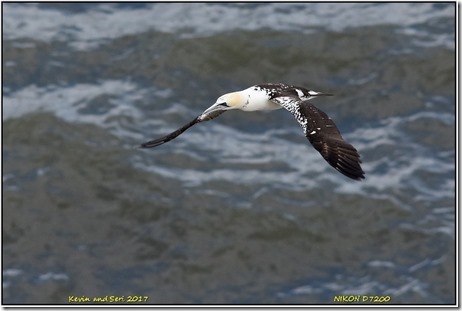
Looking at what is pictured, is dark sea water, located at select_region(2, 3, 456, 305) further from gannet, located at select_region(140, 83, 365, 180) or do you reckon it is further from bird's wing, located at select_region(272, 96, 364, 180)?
bird's wing, located at select_region(272, 96, 364, 180)

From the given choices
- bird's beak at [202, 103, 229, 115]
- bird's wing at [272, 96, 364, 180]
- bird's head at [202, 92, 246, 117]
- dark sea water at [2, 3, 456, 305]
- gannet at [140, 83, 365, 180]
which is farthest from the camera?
dark sea water at [2, 3, 456, 305]

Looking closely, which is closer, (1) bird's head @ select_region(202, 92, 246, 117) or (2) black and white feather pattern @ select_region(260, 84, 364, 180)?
(2) black and white feather pattern @ select_region(260, 84, 364, 180)

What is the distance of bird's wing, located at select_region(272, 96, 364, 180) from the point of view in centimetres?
1548

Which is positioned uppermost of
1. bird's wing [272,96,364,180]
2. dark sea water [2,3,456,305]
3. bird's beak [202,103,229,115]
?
bird's wing [272,96,364,180]

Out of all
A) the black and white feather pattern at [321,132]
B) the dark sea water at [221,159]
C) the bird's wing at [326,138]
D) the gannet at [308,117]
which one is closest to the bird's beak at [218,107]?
the gannet at [308,117]

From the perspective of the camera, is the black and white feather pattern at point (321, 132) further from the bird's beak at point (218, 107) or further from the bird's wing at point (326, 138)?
the bird's beak at point (218, 107)

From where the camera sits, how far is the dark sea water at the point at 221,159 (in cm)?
3372

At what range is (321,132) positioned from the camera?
16297 mm

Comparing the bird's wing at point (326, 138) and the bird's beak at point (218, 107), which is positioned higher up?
the bird's wing at point (326, 138)

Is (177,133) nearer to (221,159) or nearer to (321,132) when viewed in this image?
(321,132)

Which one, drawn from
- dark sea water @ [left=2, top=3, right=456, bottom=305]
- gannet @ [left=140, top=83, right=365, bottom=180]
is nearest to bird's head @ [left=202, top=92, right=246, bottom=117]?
gannet @ [left=140, top=83, right=365, bottom=180]

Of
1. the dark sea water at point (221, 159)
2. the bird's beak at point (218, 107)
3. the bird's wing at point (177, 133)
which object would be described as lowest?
the dark sea water at point (221, 159)

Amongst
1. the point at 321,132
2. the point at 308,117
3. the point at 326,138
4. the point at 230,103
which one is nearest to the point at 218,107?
the point at 230,103

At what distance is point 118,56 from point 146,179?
764 cm
